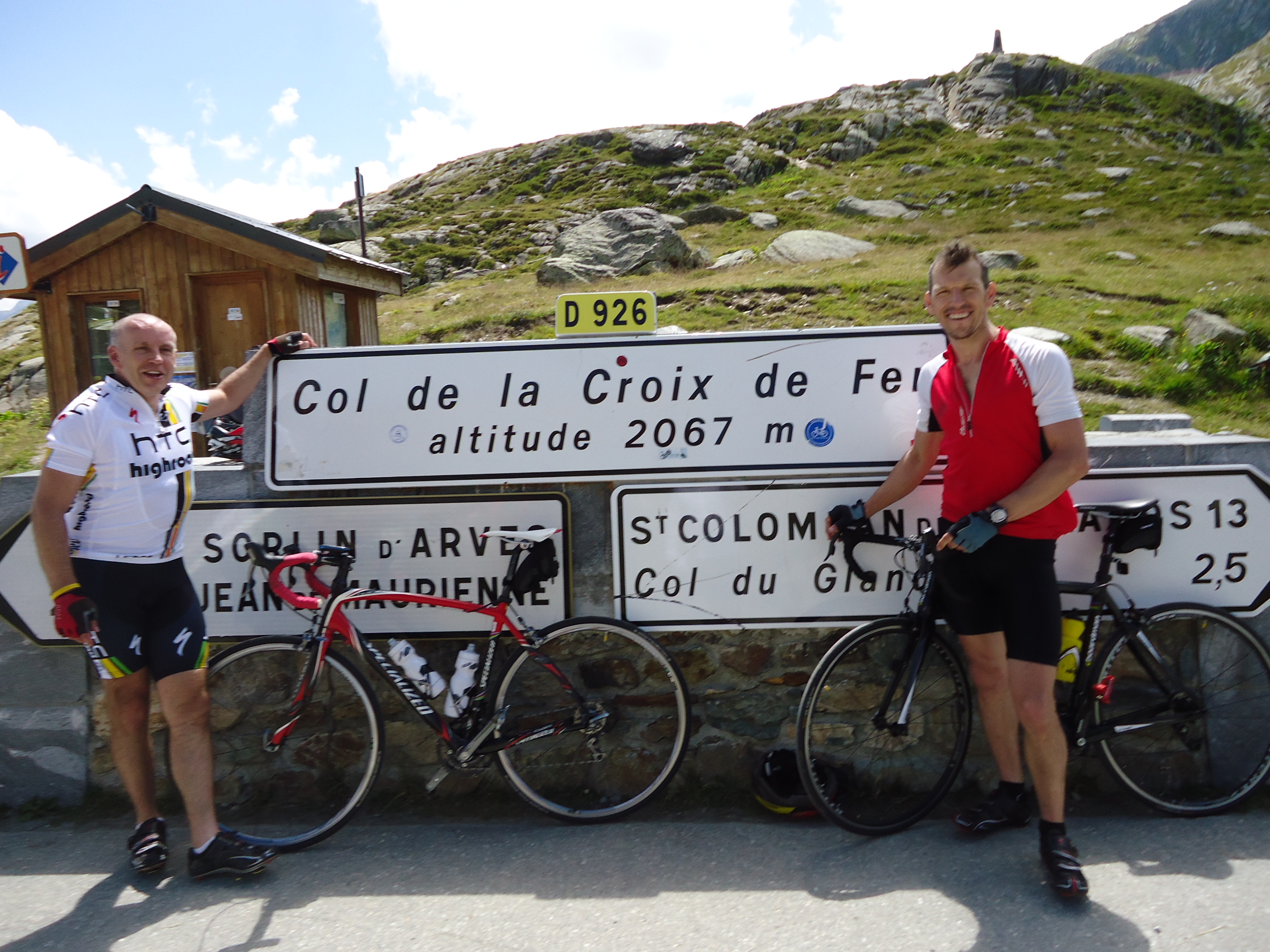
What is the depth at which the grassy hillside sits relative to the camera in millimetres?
12891

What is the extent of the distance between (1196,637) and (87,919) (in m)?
4.50

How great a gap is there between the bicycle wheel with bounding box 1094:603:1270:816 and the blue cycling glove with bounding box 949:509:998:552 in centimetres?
98

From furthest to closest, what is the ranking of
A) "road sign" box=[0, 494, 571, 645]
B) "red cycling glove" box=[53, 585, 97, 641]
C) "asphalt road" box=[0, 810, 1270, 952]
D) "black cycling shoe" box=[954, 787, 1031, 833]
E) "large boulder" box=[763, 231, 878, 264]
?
1. "large boulder" box=[763, 231, 878, 264]
2. "road sign" box=[0, 494, 571, 645]
3. "black cycling shoe" box=[954, 787, 1031, 833]
4. "red cycling glove" box=[53, 585, 97, 641]
5. "asphalt road" box=[0, 810, 1270, 952]

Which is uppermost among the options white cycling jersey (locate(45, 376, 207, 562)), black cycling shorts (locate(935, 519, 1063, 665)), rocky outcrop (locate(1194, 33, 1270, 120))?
rocky outcrop (locate(1194, 33, 1270, 120))

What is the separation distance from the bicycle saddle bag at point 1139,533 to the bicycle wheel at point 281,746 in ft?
10.7

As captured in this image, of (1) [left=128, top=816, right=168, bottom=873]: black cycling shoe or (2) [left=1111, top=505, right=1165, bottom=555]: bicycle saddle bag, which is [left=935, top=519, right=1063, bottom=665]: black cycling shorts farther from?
(1) [left=128, top=816, right=168, bottom=873]: black cycling shoe

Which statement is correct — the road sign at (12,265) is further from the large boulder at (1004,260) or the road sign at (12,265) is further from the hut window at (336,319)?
the large boulder at (1004,260)

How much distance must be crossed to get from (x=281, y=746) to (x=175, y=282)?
10813 millimetres

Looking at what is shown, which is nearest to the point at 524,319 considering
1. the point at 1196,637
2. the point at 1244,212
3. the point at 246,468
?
the point at 246,468

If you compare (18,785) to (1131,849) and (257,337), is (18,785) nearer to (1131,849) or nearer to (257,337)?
(1131,849)

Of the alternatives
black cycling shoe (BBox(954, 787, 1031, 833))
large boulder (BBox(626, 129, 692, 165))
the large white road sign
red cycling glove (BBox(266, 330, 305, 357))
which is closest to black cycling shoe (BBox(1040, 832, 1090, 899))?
black cycling shoe (BBox(954, 787, 1031, 833))

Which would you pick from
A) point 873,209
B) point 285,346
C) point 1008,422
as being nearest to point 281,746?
point 285,346

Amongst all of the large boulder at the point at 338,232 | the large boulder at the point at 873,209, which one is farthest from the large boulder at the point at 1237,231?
the large boulder at the point at 338,232

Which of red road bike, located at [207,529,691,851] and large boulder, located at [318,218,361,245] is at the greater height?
large boulder, located at [318,218,361,245]
